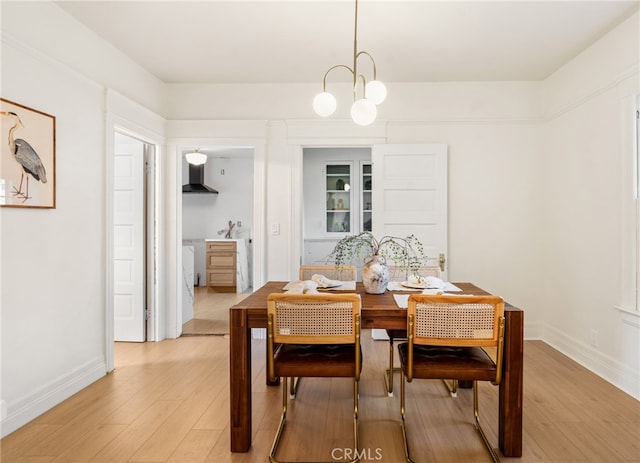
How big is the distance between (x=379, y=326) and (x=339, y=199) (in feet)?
15.2

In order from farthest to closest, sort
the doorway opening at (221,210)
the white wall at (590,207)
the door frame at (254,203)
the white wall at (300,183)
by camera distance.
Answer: the doorway opening at (221,210), the door frame at (254,203), the white wall at (590,207), the white wall at (300,183)

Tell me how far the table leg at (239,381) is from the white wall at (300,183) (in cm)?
132

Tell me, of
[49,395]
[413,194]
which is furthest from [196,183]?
[49,395]

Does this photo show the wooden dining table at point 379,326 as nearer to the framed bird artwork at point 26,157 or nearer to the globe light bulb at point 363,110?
the globe light bulb at point 363,110

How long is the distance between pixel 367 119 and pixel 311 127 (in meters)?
2.03

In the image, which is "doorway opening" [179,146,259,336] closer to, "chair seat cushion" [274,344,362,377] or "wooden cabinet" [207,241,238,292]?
"wooden cabinet" [207,241,238,292]

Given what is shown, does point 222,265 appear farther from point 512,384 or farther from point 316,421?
point 512,384

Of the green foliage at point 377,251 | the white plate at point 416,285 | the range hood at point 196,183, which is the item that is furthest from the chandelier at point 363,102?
the range hood at point 196,183

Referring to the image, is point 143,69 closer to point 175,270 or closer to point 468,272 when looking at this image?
point 175,270

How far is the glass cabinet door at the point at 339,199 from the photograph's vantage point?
21.9 feet

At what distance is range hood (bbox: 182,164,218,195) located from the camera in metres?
7.40

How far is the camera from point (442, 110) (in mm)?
4180

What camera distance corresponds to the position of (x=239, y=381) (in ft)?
6.95

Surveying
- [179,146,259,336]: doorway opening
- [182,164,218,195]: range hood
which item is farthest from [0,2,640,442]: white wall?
[182,164,218,195]: range hood
